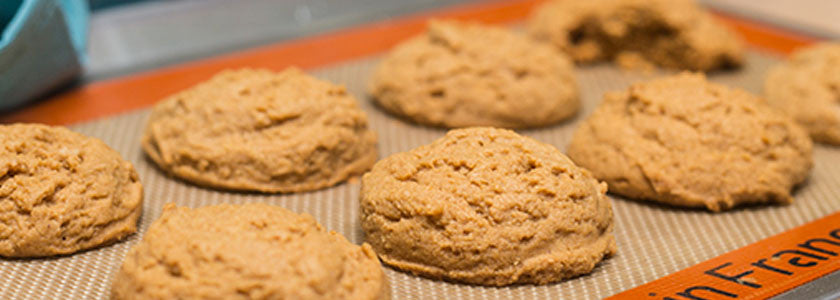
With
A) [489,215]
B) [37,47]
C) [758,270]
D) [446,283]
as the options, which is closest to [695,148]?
[758,270]

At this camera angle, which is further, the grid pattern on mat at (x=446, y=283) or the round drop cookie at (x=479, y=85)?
the round drop cookie at (x=479, y=85)

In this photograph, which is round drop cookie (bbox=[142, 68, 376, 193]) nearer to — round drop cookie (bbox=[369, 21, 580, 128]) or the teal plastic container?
round drop cookie (bbox=[369, 21, 580, 128])

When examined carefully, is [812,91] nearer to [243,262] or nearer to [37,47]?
[243,262]

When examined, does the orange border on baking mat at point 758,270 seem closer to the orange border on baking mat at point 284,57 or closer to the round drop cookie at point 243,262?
the round drop cookie at point 243,262

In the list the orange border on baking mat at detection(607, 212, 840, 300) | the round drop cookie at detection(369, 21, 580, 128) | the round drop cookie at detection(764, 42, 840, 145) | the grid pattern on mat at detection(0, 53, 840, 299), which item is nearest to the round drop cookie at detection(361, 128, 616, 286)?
the grid pattern on mat at detection(0, 53, 840, 299)

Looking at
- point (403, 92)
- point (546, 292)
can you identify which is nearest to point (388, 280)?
point (546, 292)

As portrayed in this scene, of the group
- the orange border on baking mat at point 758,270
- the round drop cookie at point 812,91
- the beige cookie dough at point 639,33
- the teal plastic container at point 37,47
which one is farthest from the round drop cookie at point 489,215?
the beige cookie dough at point 639,33
